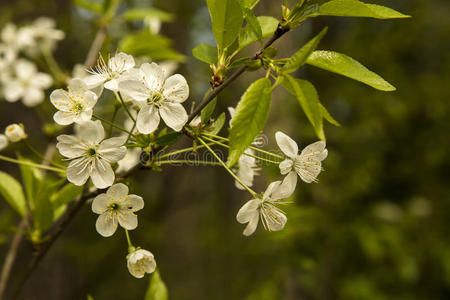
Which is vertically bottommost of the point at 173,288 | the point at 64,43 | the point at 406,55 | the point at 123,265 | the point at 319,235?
the point at 173,288

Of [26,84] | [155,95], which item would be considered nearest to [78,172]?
[155,95]

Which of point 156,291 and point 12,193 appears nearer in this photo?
point 156,291

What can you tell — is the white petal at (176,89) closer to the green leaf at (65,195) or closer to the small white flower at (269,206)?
the small white flower at (269,206)

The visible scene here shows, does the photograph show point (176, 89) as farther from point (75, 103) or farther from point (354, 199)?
point (354, 199)

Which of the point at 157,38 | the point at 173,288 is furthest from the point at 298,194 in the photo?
the point at 173,288

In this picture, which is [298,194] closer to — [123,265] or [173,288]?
[123,265]

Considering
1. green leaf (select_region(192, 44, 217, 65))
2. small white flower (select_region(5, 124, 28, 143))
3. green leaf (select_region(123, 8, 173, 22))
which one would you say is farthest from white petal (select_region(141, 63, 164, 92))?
green leaf (select_region(123, 8, 173, 22))
